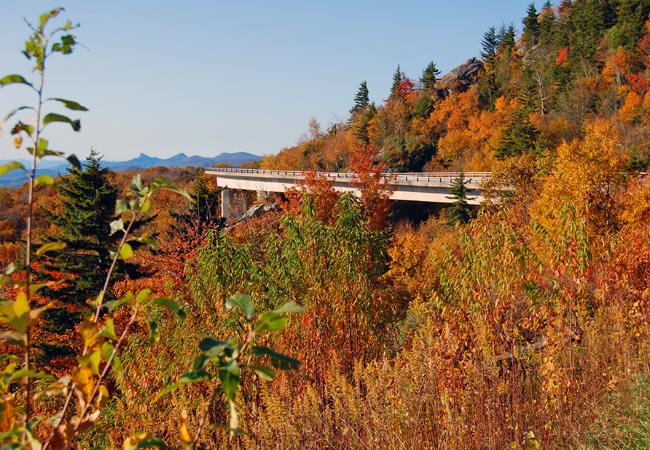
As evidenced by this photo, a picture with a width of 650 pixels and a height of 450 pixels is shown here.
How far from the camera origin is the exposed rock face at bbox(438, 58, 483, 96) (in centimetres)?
6341

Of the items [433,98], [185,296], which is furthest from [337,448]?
[433,98]

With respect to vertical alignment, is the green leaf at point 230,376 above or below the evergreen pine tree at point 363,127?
below

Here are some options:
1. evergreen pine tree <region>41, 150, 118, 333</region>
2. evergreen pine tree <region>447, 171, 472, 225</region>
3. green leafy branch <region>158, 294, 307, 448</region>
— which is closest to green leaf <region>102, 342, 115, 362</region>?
green leafy branch <region>158, 294, 307, 448</region>

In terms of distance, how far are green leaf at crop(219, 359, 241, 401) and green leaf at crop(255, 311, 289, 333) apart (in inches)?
4.0

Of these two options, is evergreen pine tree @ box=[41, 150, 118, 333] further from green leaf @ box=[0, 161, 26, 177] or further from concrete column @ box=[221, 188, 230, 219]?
concrete column @ box=[221, 188, 230, 219]

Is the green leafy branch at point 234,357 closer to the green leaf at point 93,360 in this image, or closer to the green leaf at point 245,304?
the green leaf at point 245,304

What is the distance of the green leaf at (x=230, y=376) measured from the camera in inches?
42.5

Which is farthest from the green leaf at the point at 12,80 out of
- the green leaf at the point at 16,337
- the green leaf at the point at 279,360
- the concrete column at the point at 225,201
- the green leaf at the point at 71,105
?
the concrete column at the point at 225,201

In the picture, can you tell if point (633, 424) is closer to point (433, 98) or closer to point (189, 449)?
point (189, 449)

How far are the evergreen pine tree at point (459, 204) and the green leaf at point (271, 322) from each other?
105 feet

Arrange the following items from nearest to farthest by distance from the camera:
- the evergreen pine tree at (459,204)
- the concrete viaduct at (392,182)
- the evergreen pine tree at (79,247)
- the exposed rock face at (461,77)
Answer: the evergreen pine tree at (79,247)
the evergreen pine tree at (459,204)
the concrete viaduct at (392,182)
the exposed rock face at (461,77)

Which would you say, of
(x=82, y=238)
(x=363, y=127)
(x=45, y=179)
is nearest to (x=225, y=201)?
→ (x=363, y=127)

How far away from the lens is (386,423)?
3.89m

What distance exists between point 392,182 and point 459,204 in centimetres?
744
